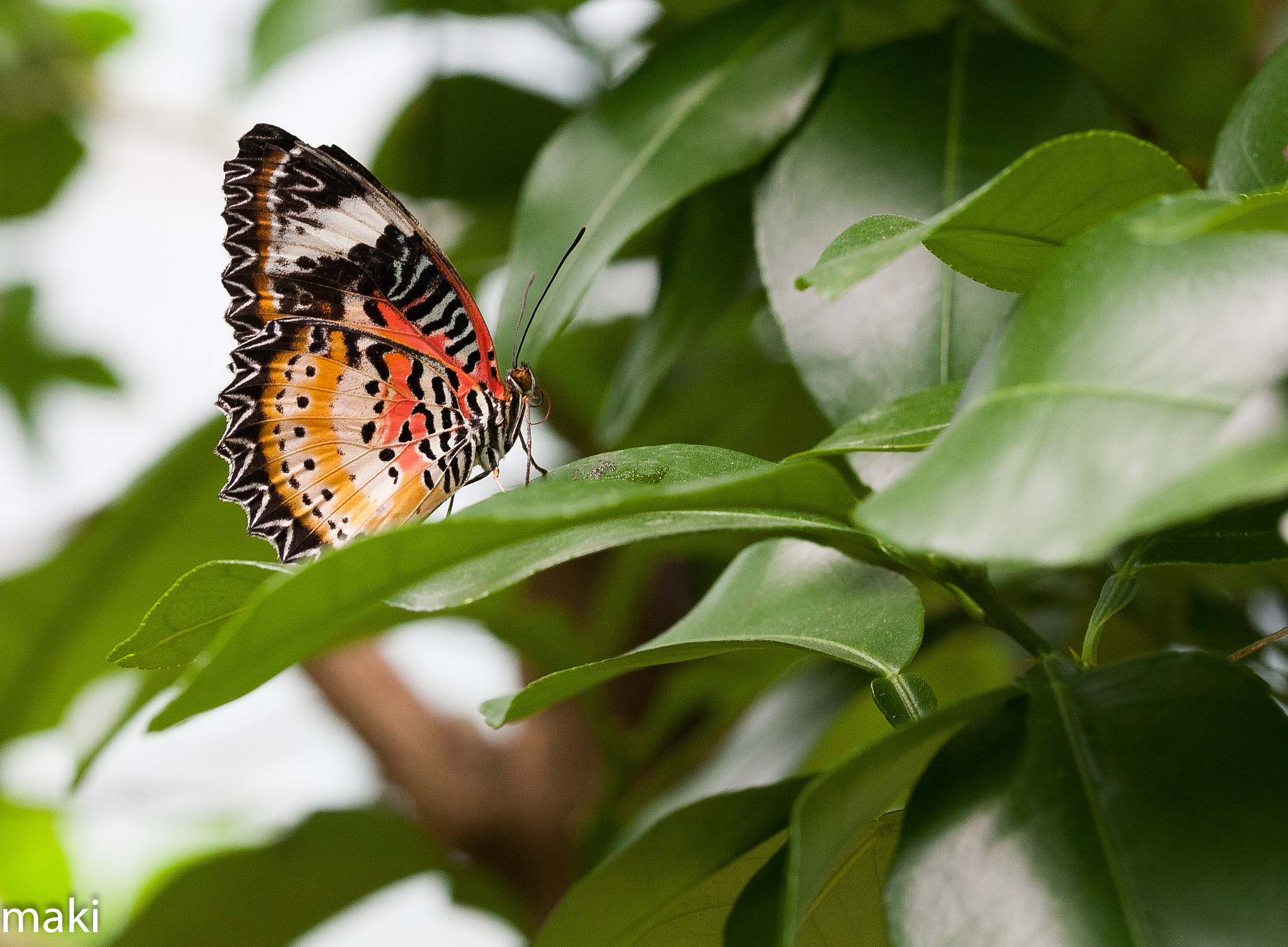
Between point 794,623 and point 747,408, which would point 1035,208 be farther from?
point 747,408

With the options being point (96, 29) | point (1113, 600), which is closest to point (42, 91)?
point (96, 29)

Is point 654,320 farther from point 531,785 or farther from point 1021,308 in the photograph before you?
point 531,785

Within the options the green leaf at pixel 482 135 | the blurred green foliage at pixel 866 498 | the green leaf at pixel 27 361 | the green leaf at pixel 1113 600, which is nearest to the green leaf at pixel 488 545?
the blurred green foliage at pixel 866 498

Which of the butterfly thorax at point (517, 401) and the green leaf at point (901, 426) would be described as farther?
the butterfly thorax at point (517, 401)

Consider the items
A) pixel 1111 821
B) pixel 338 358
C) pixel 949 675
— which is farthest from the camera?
pixel 949 675

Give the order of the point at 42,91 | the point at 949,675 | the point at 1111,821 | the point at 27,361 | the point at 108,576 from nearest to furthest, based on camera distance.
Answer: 1. the point at 1111,821
2. the point at 108,576
3. the point at 949,675
4. the point at 42,91
5. the point at 27,361

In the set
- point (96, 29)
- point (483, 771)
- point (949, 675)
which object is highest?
point (96, 29)

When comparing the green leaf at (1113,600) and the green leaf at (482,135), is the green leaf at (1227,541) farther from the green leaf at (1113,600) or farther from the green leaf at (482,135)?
the green leaf at (482,135)

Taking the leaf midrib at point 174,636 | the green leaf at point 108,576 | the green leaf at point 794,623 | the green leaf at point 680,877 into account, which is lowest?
the green leaf at point 108,576
